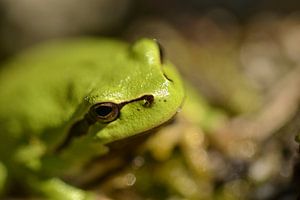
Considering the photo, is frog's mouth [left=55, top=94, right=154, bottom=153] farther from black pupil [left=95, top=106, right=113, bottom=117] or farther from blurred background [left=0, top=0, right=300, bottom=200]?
blurred background [left=0, top=0, right=300, bottom=200]

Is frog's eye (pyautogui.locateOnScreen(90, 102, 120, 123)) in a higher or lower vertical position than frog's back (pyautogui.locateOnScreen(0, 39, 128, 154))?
lower

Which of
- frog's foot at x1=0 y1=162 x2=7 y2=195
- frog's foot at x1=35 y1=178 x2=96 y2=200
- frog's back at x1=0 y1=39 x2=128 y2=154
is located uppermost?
frog's back at x1=0 y1=39 x2=128 y2=154

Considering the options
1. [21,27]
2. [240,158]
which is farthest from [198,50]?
[21,27]

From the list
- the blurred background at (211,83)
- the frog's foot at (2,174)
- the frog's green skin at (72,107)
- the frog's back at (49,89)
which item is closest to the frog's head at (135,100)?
the frog's green skin at (72,107)

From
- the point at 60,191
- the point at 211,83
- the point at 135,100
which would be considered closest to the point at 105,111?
the point at 135,100

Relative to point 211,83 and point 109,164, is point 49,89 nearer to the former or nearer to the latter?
point 109,164

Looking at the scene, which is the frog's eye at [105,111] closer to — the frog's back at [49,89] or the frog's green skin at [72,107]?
the frog's green skin at [72,107]

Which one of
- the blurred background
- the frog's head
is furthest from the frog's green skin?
the blurred background
